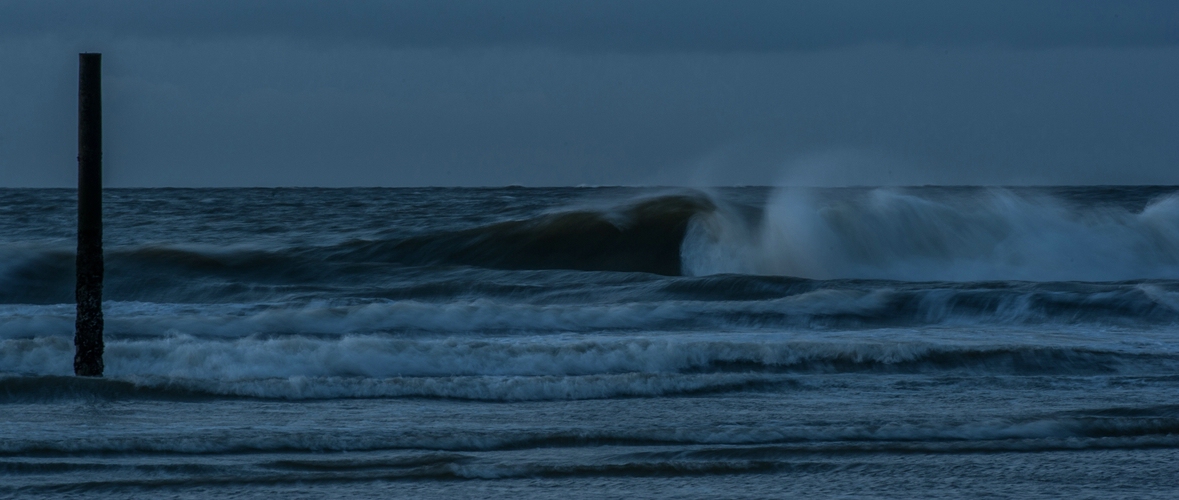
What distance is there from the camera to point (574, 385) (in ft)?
25.7

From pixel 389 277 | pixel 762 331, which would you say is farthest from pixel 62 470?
pixel 389 277

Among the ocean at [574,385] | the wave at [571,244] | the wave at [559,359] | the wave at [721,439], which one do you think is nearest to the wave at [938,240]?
the wave at [571,244]

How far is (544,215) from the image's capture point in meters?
23.1

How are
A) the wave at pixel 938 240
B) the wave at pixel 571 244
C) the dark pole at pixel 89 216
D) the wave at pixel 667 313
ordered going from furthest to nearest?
the wave at pixel 571 244 < the wave at pixel 938 240 < the wave at pixel 667 313 < the dark pole at pixel 89 216

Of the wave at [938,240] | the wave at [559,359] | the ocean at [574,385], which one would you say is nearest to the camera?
the ocean at [574,385]

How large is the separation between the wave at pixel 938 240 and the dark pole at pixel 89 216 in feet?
39.0

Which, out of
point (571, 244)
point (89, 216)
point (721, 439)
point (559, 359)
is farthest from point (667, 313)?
point (571, 244)

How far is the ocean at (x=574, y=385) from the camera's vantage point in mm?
5410

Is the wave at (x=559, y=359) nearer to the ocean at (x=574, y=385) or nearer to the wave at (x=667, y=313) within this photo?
the ocean at (x=574, y=385)

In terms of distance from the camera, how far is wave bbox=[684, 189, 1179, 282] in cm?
1952

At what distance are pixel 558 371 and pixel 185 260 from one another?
37.2 ft

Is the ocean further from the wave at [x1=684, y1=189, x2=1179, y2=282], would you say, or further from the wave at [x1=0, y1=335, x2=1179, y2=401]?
the wave at [x1=684, y1=189, x2=1179, y2=282]

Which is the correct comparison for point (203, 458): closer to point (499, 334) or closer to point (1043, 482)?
point (1043, 482)

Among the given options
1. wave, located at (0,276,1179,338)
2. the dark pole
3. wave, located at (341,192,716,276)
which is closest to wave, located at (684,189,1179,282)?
wave, located at (341,192,716,276)
